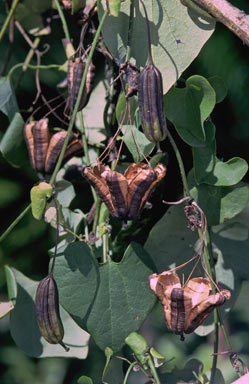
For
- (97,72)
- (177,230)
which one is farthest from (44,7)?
(177,230)

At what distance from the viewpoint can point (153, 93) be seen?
0.44 meters

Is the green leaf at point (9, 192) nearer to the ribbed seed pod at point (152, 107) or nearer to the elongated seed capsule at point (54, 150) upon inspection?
the elongated seed capsule at point (54, 150)

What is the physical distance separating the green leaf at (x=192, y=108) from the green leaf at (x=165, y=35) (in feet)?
0.07

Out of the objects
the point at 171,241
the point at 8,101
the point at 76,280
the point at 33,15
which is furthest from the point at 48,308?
the point at 33,15

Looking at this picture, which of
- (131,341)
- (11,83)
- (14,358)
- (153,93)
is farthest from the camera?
(14,358)

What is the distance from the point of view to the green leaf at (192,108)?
1.69 ft

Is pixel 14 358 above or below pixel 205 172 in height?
below

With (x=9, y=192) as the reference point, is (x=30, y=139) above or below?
above

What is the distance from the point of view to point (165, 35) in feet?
1.66

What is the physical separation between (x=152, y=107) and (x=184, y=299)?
0.16m

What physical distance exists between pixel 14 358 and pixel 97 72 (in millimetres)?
419

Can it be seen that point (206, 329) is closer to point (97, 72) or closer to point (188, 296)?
point (188, 296)

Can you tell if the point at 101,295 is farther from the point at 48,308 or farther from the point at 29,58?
the point at 29,58

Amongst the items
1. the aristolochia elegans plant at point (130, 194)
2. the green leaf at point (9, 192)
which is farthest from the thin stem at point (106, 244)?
the green leaf at point (9, 192)
